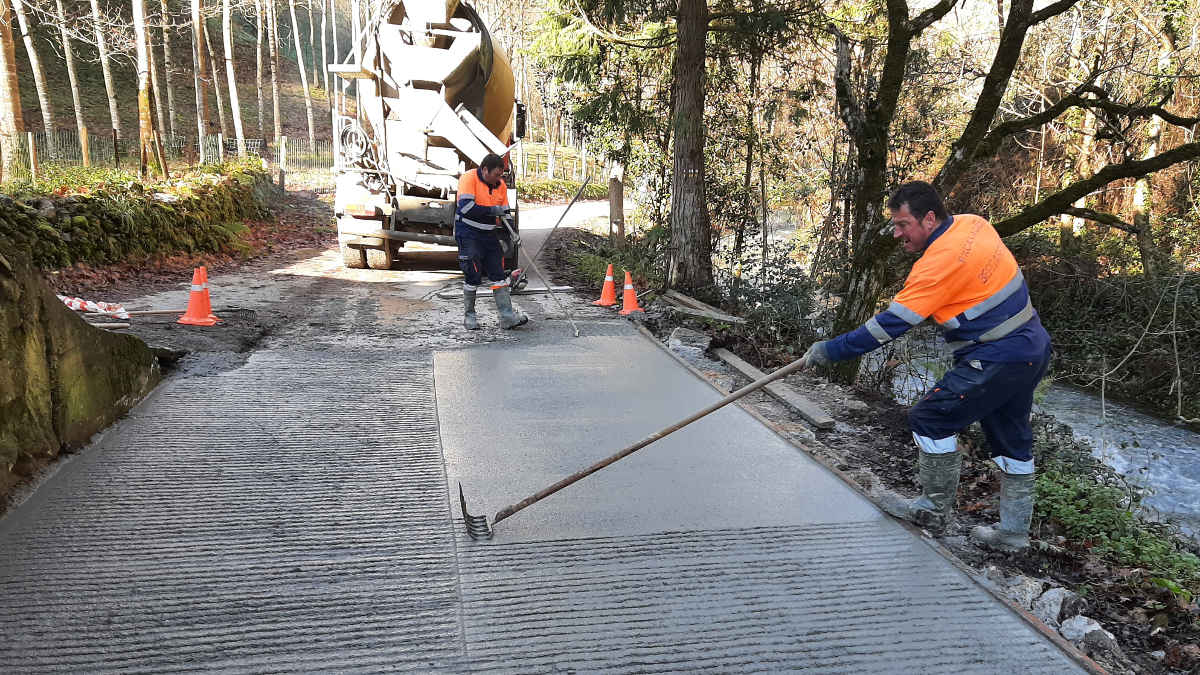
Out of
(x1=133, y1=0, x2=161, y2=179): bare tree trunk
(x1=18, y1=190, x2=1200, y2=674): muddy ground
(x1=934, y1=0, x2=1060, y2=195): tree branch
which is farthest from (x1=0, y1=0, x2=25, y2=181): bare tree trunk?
(x1=934, y1=0, x2=1060, y2=195): tree branch

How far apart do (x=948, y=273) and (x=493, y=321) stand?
5754mm

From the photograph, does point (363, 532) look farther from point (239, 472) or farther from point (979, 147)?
point (979, 147)

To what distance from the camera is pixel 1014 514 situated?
377 centimetres

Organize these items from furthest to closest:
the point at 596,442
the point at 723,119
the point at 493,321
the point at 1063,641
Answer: the point at 723,119 < the point at 493,321 < the point at 596,442 < the point at 1063,641

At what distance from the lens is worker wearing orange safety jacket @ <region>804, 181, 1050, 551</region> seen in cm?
356

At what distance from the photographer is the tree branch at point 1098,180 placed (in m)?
5.94

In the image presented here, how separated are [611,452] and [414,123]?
23.7ft

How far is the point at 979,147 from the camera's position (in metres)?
6.75

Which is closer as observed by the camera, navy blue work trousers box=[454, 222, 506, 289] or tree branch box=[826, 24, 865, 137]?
tree branch box=[826, 24, 865, 137]

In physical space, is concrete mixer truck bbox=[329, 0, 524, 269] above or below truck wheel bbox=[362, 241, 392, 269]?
above

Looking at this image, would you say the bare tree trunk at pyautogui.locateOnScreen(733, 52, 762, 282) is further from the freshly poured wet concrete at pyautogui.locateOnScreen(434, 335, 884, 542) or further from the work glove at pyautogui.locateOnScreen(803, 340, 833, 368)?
the work glove at pyautogui.locateOnScreen(803, 340, 833, 368)

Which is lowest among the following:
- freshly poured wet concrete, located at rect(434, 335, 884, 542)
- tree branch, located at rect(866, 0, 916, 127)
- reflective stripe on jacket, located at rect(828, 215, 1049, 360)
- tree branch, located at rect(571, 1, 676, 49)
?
freshly poured wet concrete, located at rect(434, 335, 884, 542)

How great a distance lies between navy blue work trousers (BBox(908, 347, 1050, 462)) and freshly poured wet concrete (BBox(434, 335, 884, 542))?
2.14 ft

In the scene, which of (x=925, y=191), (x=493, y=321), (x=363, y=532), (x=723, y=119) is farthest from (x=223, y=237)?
(x=925, y=191)
